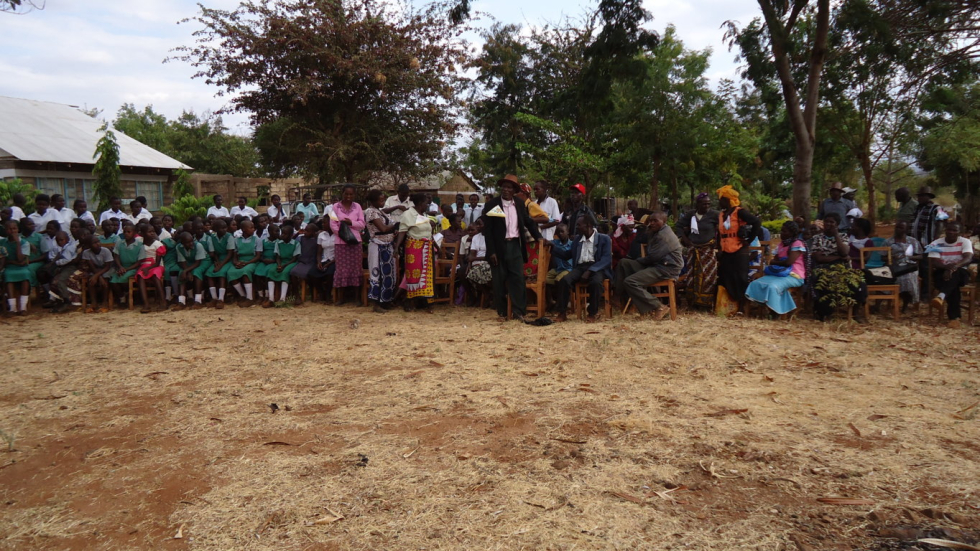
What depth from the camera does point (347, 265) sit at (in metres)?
8.81

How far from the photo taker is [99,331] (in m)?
7.45

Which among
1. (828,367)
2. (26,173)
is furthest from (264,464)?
(26,173)

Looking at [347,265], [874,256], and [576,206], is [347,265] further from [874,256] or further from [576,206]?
[874,256]

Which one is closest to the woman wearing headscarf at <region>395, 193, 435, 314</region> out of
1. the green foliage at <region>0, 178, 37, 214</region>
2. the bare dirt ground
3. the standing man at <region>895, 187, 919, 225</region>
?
the bare dirt ground

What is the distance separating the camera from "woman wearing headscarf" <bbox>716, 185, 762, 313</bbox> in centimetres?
743

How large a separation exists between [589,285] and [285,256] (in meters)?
4.59

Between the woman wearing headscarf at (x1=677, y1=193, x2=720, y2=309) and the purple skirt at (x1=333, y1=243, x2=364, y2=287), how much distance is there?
14.8ft

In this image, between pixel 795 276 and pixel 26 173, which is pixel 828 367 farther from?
pixel 26 173

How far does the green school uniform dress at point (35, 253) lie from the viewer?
8828 millimetres

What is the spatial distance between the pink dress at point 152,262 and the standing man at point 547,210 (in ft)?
18.3

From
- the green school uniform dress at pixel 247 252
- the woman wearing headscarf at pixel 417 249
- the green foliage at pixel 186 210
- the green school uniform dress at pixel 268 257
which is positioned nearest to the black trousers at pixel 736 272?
the woman wearing headscarf at pixel 417 249

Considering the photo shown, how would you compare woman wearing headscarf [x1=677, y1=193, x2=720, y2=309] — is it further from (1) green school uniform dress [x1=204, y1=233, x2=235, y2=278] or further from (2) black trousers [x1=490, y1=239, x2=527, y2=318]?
(1) green school uniform dress [x1=204, y1=233, x2=235, y2=278]

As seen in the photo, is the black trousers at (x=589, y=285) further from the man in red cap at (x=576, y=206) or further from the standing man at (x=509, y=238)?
the man in red cap at (x=576, y=206)

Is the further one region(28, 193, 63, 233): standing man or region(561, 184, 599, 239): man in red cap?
region(28, 193, 63, 233): standing man
